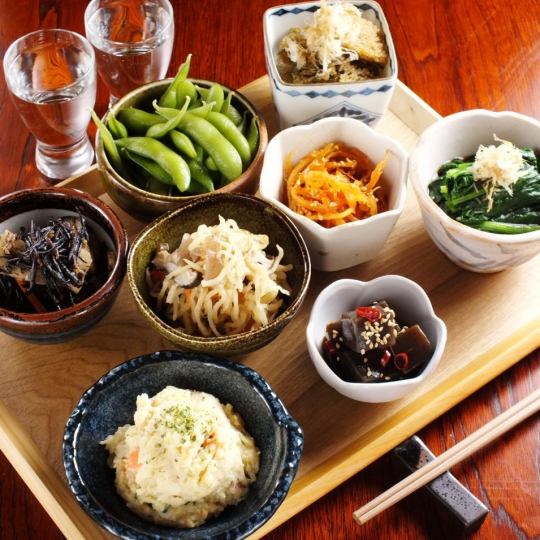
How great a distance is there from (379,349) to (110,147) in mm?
1077

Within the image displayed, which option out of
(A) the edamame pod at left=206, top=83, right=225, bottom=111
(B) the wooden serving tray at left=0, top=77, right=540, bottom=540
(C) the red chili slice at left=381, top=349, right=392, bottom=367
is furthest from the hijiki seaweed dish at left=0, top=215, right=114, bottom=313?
(C) the red chili slice at left=381, top=349, right=392, bottom=367

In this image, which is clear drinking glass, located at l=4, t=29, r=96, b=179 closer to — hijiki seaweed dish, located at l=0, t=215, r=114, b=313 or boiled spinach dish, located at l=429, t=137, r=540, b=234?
hijiki seaweed dish, located at l=0, t=215, r=114, b=313

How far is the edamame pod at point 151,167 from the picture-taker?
2441 mm

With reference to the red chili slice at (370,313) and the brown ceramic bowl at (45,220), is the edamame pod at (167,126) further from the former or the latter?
the red chili slice at (370,313)

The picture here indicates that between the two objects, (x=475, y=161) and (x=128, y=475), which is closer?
(x=128, y=475)

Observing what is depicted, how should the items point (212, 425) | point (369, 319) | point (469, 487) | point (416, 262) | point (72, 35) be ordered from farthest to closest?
point (72, 35) → point (416, 262) → point (469, 487) → point (369, 319) → point (212, 425)

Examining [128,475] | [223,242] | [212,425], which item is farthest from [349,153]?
[128,475]

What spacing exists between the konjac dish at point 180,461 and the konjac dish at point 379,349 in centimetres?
37

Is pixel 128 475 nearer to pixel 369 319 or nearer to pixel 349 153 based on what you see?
pixel 369 319

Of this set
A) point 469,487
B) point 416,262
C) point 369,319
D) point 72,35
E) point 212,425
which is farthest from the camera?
point 72,35

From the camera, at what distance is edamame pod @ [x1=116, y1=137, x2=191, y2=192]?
238 cm

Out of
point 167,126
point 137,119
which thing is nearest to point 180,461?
point 167,126

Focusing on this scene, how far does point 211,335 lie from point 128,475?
0.46 meters

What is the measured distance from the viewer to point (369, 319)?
2119 mm
